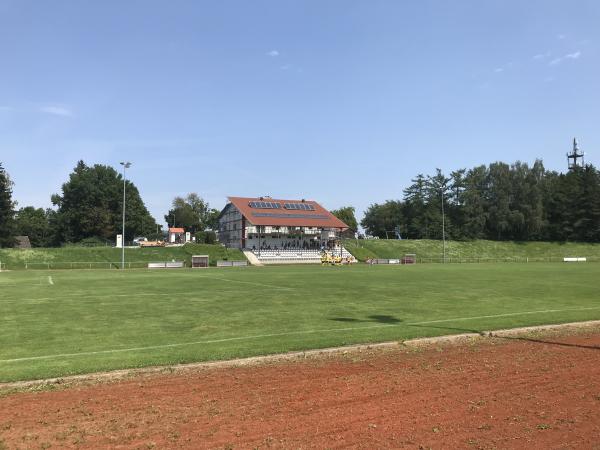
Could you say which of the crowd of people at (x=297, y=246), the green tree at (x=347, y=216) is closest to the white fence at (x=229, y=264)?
the crowd of people at (x=297, y=246)

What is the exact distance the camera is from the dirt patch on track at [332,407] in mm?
5809

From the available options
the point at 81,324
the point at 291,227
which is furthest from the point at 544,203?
the point at 81,324

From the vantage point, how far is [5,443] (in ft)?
18.6

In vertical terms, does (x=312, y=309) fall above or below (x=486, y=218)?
below

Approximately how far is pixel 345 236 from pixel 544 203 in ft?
163

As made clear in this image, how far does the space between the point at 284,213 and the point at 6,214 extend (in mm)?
44998

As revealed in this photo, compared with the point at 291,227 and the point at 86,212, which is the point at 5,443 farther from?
the point at 86,212

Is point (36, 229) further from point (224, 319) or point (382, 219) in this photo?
point (224, 319)

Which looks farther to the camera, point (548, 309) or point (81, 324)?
point (548, 309)

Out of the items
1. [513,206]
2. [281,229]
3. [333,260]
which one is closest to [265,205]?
[281,229]

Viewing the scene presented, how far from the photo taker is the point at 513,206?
107 m

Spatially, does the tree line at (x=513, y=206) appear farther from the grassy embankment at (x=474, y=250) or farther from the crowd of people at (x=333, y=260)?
the crowd of people at (x=333, y=260)

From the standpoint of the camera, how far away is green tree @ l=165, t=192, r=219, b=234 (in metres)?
150

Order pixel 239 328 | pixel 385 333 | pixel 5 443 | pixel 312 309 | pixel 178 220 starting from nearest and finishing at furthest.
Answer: pixel 5 443
pixel 385 333
pixel 239 328
pixel 312 309
pixel 178 220
